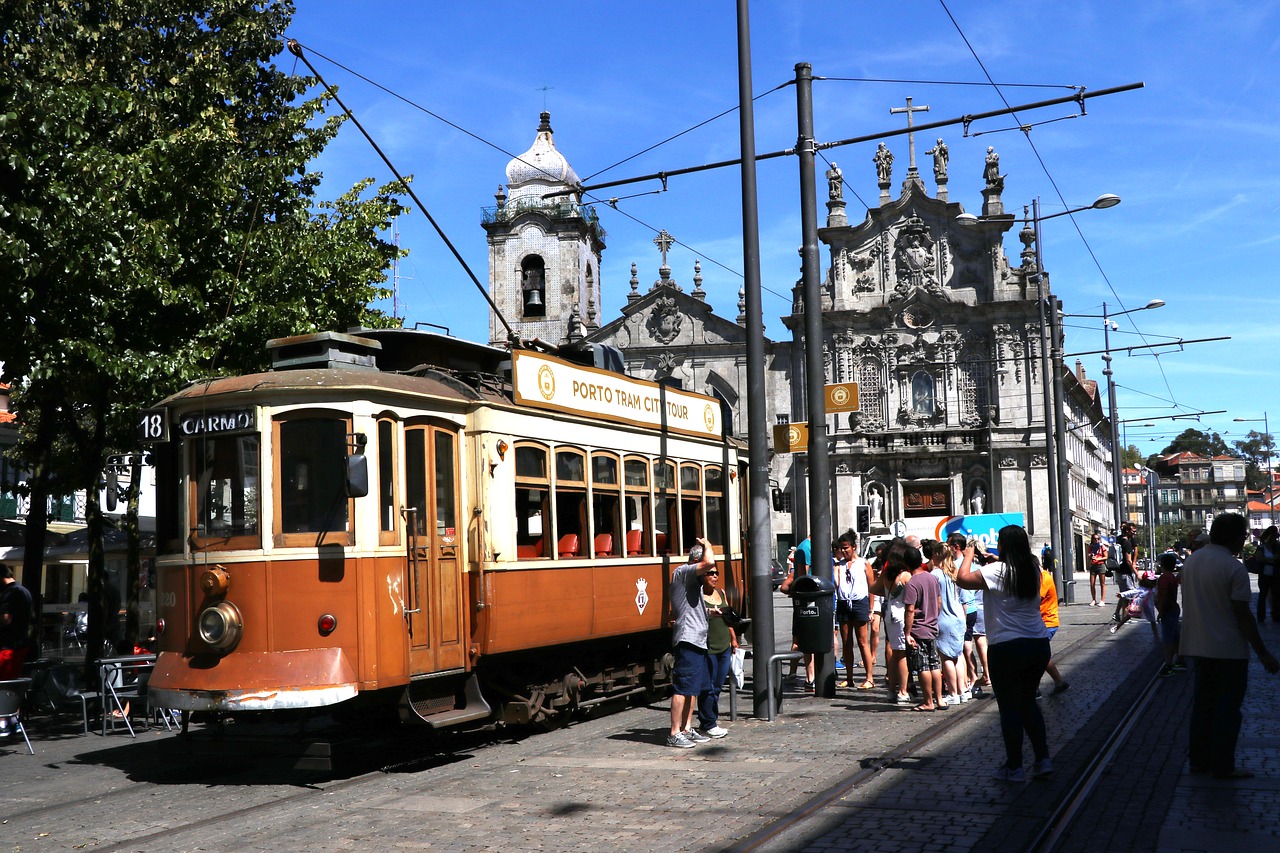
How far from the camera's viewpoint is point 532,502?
11969mm

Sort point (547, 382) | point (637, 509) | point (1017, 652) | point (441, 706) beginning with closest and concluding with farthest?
point (1017, 652), point (441, 706), point (547, 382), point (637, 509)

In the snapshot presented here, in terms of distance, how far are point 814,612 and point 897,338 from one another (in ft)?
153

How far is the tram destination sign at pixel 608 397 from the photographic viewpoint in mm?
12141

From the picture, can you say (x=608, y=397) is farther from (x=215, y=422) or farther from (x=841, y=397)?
(x=215, y=422)

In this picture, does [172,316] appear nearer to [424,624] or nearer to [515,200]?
[424,624]

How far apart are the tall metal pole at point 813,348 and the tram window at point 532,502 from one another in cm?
341

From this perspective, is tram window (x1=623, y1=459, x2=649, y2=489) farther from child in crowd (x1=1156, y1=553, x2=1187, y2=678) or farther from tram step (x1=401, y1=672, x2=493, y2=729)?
child in crowd (x1=1156, y1=553, x2=1187, y2=678)

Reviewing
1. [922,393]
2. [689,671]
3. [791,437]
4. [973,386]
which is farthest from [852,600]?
[922,393]

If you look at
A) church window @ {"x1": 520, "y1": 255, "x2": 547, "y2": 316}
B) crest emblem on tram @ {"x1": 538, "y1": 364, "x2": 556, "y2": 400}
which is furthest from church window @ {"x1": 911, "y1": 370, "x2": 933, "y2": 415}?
crest emblem on tram @ {"x1": 538, "y1": 364, "x2": 556, "y2": 400}

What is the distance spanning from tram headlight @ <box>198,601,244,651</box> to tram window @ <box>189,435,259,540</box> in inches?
23.0

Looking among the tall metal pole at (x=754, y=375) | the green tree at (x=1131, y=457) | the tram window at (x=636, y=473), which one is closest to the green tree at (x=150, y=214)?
the tram window at (x=636, y=473)

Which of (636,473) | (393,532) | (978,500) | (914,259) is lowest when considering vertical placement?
(393,532)

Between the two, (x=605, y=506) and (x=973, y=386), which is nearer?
(x=605, y=506)

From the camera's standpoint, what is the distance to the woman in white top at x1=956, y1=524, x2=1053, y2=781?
8906mm
